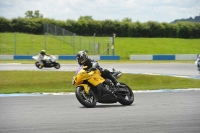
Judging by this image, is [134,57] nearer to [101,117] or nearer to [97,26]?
[97,26]

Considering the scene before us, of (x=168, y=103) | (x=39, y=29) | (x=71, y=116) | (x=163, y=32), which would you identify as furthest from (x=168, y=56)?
(x=71, y=116)

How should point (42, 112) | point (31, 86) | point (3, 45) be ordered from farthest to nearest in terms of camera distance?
point (3, 45) < point (31, 86) < point (42, 112)

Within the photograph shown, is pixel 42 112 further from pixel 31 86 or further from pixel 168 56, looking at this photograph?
pixel 168 56

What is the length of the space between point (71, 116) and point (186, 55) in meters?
35.9

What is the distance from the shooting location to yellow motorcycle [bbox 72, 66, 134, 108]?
1039 centimetres

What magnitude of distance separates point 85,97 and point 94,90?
0.92 ft

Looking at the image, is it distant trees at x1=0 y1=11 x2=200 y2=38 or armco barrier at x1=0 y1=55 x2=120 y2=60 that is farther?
distant trees at x1=0 y1=11 x2=200 y2=38

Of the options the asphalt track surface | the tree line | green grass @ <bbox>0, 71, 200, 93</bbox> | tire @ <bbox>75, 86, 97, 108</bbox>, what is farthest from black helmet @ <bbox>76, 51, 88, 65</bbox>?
the tree line

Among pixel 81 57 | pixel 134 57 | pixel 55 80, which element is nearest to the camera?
pixel 81 57

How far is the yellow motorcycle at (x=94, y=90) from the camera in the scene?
409 inches

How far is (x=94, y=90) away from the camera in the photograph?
1066 centimetres

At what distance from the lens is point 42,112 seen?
9.57m

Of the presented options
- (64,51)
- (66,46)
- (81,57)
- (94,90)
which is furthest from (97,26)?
(81,57)

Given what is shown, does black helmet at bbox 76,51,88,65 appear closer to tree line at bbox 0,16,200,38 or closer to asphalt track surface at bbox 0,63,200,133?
asphalt track surface at bbox 0,63,200,133
